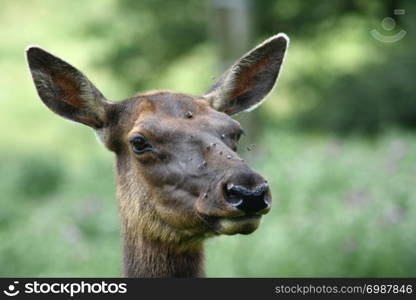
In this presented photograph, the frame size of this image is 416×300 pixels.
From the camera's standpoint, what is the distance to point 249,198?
16.6 ft

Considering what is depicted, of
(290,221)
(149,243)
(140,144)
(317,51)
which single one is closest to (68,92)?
(140,144)

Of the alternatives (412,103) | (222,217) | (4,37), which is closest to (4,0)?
(4,37)

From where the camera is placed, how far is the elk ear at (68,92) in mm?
6445

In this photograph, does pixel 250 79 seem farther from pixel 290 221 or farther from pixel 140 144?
pixel 290 221

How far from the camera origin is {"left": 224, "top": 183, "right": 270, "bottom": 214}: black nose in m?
5.05

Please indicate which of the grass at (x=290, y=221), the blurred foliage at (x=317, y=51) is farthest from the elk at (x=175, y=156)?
the blurred foliage at (x=317, y=51)

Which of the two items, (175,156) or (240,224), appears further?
(175,156)

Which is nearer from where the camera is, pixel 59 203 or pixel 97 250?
pixel 97 250

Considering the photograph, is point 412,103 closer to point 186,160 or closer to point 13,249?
point 13,249

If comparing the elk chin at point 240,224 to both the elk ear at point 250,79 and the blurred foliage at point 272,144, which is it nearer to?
the elk ear at point 250,79

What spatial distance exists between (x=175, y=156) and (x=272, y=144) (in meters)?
9.73

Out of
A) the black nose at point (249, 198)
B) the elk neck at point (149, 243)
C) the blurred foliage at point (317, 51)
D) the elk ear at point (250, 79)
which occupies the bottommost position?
the black nose at point (249, 198)

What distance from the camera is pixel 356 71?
18109mm

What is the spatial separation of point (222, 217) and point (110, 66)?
13635 millimetres
